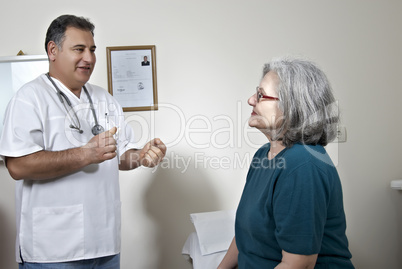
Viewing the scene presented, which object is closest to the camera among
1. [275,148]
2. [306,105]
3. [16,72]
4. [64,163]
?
[306,105]

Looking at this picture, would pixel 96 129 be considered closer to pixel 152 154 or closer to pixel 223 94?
pixel 152 154

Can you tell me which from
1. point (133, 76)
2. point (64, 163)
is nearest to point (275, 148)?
point (64, 163)

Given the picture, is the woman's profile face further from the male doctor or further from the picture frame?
the picture frame

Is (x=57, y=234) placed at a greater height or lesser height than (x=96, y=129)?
lesser

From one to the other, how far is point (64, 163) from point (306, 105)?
867 mm

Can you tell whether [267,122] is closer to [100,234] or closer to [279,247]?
[279,247]

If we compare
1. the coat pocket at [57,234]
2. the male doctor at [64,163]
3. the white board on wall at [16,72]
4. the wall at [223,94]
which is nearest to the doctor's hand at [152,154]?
the male doctor at [64,163]

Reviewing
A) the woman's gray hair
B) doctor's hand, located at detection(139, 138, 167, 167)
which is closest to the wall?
doctor's hand, located at detection(139, 138, 167, 167)

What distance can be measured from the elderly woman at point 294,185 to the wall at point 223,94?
1.03m

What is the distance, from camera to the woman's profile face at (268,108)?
1.13 metres

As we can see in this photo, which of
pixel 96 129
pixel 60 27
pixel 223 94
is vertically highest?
pixel 60 27

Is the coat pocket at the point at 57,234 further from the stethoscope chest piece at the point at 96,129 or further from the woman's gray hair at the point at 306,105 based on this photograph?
the woman's gray hair at the point at 306,105

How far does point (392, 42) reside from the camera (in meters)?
2.31

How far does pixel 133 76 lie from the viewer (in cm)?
216
